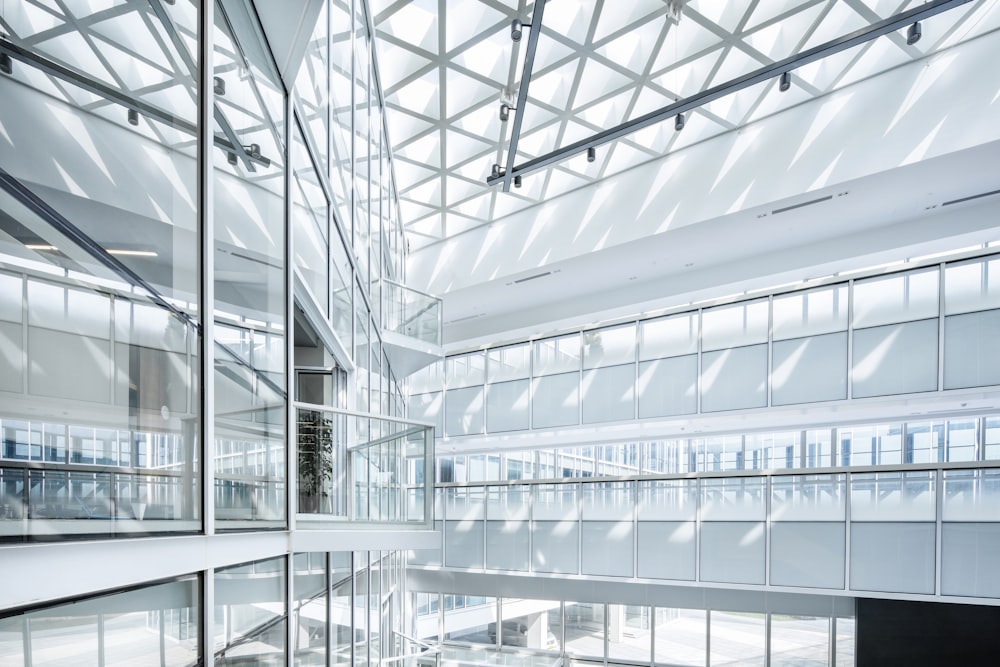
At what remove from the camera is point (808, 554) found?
495 inches

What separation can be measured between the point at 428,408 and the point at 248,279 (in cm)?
1829

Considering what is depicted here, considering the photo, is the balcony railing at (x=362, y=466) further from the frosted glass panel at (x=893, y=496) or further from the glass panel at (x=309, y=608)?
the frosted glass panel at (x=893, y=496)

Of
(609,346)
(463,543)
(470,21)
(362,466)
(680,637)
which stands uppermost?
(470,21)

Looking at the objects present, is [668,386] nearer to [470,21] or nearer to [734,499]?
[734,499]

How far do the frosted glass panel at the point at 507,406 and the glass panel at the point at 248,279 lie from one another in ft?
50.0

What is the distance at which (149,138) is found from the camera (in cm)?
276

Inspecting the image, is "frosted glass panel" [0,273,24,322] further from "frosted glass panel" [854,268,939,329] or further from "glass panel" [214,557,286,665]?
"frosted glass panel" [854,268,939,329]

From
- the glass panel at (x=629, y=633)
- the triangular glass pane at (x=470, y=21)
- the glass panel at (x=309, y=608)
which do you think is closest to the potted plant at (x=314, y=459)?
the glass panel at (x=309, y=608)

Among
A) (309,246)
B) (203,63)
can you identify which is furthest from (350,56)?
(203,63)

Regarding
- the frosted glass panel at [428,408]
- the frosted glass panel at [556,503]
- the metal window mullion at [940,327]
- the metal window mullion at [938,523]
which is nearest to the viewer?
the metal window mullion at [938,523]

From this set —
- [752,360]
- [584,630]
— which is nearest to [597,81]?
[752,360]

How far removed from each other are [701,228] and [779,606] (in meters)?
8.31

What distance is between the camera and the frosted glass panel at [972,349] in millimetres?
12789

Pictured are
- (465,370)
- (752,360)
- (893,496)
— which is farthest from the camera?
(465,370)
